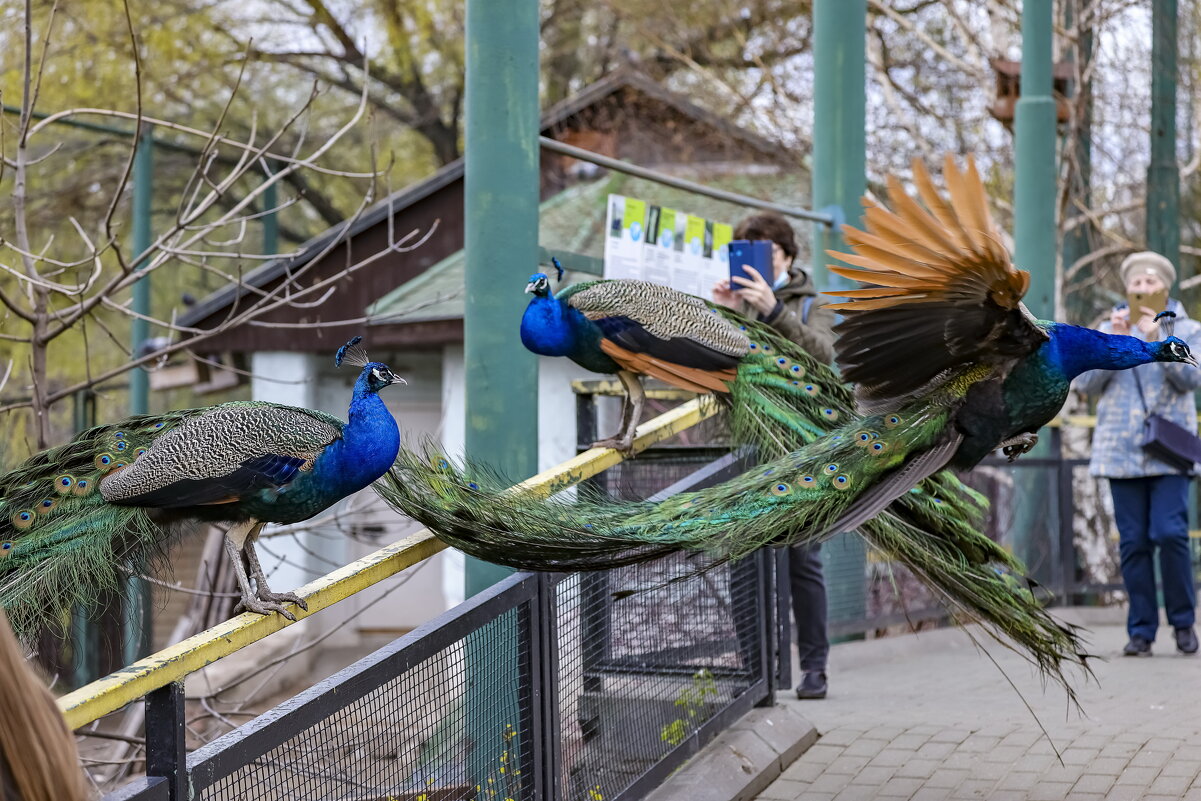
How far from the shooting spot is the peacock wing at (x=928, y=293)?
380cm

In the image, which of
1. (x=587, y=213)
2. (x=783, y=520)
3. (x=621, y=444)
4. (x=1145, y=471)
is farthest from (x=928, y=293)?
(x=587, y=213)

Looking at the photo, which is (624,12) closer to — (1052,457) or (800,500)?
(1052,457)

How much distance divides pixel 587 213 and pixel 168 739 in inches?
493

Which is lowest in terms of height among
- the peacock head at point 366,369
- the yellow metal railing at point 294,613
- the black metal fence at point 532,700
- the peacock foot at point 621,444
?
the black metal fence at point 532,700

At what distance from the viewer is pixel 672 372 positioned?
17.1 ft

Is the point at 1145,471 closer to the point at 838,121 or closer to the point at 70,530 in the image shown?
the point at 838,121

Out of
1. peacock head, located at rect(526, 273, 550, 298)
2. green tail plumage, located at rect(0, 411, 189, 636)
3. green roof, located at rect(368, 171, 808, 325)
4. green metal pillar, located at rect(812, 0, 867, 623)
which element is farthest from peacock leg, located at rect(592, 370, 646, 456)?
green roof, located at rect(368, 171, 808, 325)

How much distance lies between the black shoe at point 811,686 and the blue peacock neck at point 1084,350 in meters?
2.42

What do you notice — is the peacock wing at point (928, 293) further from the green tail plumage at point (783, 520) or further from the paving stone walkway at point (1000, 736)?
the paving stone walkway at point (1000, 736)

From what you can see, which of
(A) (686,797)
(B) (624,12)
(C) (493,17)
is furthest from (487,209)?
(B) (624,12)

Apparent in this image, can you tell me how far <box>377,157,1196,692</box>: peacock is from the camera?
3.95 m

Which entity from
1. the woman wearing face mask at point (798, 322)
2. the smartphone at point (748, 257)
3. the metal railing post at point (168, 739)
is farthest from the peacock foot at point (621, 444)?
the metal railing post at point (168, 739)

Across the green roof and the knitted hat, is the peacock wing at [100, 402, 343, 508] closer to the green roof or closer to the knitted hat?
the knitted hat

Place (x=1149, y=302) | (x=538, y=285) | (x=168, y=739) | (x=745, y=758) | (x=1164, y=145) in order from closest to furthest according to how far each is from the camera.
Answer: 1. (x=168, y=739)
2. (x=538, y=285)
3. (x=745, y=758)
4. (x=1149, y=302)
5. (x=1164, y=145)
